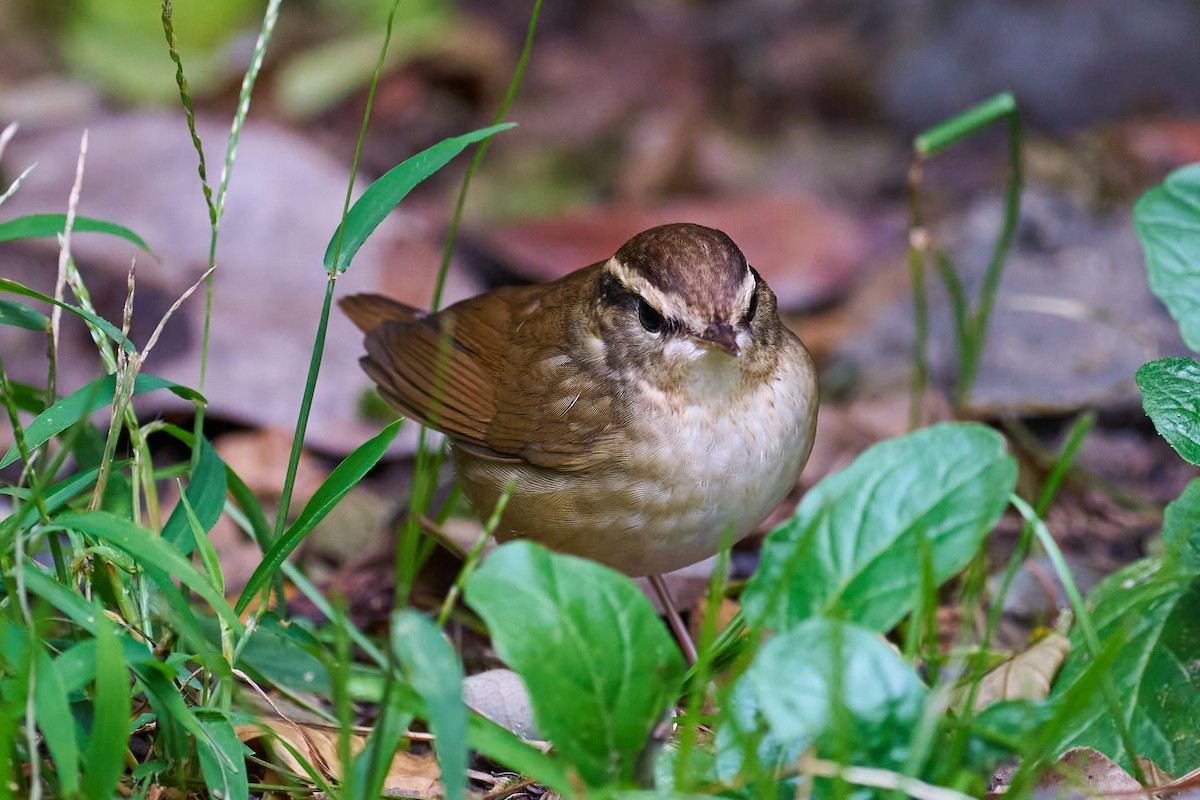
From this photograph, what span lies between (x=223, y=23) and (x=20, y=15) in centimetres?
175

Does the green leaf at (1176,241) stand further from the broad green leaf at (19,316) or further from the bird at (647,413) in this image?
the broad green leaf at (19,316)

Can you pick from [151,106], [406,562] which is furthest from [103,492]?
[151,106]

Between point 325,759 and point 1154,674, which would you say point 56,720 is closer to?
point 325,759

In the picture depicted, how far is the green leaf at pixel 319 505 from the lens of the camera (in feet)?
9.21

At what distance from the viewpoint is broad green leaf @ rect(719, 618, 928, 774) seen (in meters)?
2.24

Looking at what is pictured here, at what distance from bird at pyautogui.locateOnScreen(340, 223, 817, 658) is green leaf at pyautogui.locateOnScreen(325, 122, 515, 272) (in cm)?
44

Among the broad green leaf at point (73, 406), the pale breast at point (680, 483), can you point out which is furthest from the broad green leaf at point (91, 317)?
the pale breast at point (680, 483)

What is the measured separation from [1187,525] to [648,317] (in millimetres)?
1496

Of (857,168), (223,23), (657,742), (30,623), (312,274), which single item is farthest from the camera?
(223,23)

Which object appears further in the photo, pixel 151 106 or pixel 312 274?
pixel 151 106

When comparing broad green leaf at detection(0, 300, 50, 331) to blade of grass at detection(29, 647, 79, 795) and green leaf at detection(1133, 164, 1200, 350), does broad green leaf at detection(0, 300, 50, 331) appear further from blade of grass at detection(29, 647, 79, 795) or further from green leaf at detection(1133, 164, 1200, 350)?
green leaf at detection(1133, 164, 1200, 350)

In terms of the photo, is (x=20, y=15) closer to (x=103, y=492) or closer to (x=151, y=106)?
(x=151, y=106)

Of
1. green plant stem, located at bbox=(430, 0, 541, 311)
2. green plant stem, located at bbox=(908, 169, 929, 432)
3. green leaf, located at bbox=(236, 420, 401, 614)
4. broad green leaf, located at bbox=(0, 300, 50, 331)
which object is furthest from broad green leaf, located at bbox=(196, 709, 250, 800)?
green plant stem, located at bbox=(908, 169, 929, 432)

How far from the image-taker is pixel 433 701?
2154 millimetres
